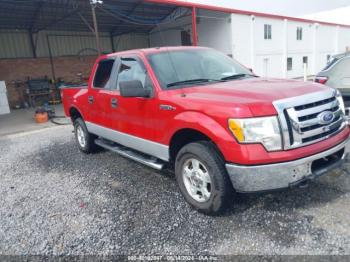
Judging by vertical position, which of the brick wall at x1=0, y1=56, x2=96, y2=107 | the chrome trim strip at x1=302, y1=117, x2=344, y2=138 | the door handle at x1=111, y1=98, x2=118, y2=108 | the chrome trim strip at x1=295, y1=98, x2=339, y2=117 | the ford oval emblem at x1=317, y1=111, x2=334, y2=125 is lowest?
the chrome trim strip at x1=302, y1=117, x2=344, y2=138

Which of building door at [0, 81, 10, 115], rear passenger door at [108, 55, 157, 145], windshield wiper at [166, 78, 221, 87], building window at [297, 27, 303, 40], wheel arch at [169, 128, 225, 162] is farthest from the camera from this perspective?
building window at [297, 27, 303, 40]

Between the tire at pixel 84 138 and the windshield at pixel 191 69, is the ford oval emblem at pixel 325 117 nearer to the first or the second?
the windshield at pixel 191 69

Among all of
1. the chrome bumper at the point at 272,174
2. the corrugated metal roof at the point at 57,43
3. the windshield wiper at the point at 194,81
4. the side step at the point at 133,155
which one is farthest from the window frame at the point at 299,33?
the chrome bumper at the point at 272,174

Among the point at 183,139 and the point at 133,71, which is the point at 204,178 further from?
the point at 133,71

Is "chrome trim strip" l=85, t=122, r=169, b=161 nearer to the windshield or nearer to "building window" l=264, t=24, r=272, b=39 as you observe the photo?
the windshield

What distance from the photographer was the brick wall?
1628cm

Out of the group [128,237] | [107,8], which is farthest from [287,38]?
[128,237]

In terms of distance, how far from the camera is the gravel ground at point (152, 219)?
2670 millimetres

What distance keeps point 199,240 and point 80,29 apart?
61.5ft

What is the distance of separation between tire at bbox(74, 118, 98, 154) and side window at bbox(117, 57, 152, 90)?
1825 mm

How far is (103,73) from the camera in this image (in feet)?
16.2

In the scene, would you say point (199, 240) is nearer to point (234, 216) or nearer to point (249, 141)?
point (234, 216)

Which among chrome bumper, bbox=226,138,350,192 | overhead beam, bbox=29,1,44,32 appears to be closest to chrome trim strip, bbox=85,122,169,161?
chrome bumper, bbox=226,138,350,192

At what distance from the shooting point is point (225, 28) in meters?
18.2
